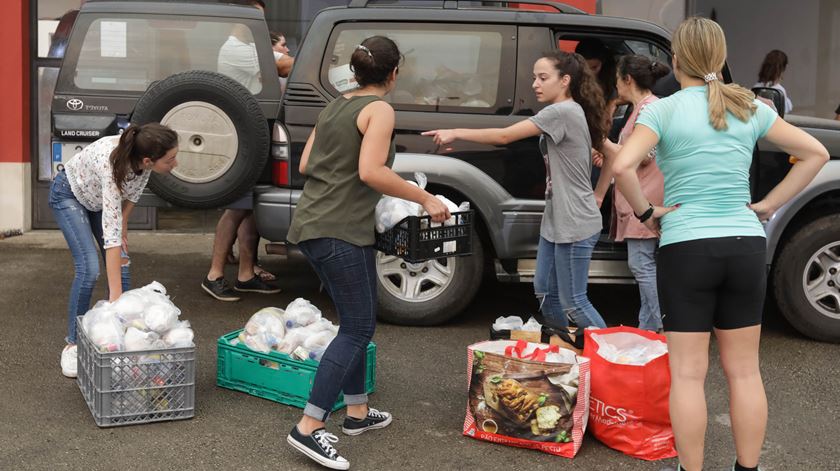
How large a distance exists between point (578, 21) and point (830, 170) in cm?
178

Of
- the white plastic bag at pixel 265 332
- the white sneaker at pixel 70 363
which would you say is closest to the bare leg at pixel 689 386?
the white plastic bag at pixel 265 332

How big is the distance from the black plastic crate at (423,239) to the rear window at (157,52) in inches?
115

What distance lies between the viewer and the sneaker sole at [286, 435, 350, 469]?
4.12 metres

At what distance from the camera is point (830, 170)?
620 cm

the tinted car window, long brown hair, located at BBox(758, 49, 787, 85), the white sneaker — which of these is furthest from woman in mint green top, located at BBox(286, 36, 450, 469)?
long brown hair, located at BBox(758, 49, 787, 85)

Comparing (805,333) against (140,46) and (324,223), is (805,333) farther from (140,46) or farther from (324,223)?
(140,46)

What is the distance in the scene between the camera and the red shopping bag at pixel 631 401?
4297 mm

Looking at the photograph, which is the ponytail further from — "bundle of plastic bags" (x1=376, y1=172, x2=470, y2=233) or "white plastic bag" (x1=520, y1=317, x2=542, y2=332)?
"white plastic bag" (x1=520, y1=317, x2=542, y2=332)

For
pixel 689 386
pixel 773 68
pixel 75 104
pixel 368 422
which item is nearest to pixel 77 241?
pixel 75 104

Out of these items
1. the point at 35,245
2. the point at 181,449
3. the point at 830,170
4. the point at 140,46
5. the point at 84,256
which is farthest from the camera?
the point at 35,245

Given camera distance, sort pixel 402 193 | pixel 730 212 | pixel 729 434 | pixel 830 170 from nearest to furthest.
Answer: pixel 730 212 < pixel 402 193 < pixel 729 434 < pixel 830 170

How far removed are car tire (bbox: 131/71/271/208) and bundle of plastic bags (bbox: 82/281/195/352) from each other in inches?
60.7

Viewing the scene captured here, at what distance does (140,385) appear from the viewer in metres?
4.61

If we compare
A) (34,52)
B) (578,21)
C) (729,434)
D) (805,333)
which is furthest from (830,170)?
(34,52)
